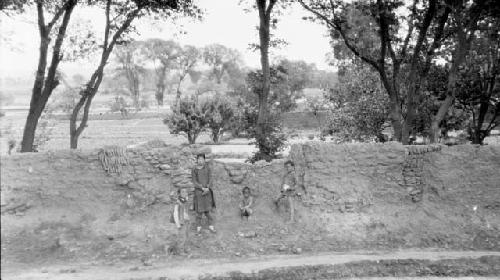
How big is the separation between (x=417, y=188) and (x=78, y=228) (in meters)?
7.46

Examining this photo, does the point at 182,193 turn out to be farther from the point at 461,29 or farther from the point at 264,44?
the point at 461,29

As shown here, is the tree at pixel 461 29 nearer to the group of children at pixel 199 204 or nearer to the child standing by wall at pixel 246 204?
the group of children at pixel 199 204

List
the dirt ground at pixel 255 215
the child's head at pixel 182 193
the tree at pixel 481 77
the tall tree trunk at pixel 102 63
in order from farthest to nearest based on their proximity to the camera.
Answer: the tree at pixel 481 77 < the tall tree trunk at pixel 102 63 < the child's head at pixel 182 193 < the dirt ground at pixel 255 215

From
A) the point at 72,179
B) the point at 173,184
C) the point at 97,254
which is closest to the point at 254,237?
the point at 173,184

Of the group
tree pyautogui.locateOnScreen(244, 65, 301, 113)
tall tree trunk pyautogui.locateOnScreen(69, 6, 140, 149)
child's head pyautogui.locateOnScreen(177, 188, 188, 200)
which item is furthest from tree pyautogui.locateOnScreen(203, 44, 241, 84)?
child's head pyautogui.locateOnScreen(177, 188, 188, 200)

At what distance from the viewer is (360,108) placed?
1670 cm

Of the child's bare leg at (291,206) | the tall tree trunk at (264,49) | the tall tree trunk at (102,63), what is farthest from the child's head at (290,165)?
the tall tree trunk at (102,63)

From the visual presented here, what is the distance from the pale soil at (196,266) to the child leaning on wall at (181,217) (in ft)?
1.67

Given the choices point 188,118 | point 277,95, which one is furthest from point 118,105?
point 188,118

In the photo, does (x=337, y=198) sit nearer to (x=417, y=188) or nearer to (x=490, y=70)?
(x=417, y=188)

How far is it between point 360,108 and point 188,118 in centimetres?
1315

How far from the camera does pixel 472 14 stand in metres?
12.9

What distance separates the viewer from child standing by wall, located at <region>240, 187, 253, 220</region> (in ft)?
32.4

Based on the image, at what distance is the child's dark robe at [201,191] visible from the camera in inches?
372
